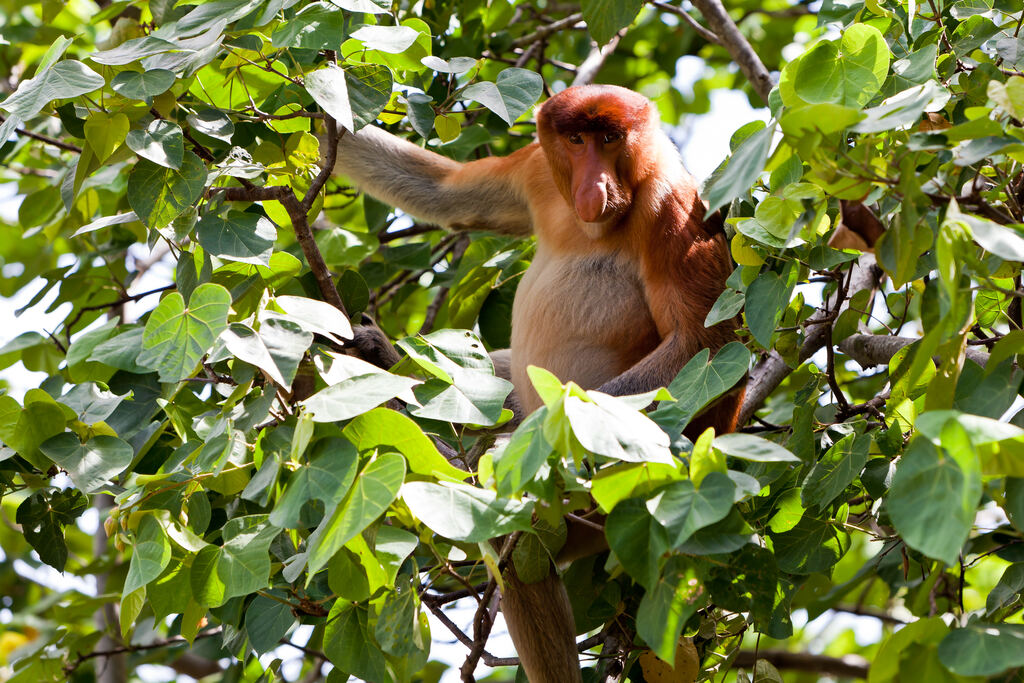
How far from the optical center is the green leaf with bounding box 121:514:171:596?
146cm

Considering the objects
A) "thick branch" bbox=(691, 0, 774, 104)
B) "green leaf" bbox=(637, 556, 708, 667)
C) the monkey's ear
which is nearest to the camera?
"green leaf" bbox=(637, 556, 708, 667)

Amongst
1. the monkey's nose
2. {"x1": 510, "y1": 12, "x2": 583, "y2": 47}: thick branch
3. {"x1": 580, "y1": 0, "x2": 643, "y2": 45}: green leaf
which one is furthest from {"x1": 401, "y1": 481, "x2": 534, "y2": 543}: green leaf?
{"x1": 510, "y1": 12, "x2": 583, "y2": 47}: thick branch

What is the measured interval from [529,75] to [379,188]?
1.07 metres

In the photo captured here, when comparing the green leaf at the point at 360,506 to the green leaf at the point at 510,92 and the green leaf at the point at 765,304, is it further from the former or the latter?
the green leaf at the point at 510,92

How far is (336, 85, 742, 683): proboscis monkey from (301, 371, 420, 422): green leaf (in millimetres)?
881

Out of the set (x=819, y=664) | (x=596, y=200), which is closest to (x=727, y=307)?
(x=596, y=200)

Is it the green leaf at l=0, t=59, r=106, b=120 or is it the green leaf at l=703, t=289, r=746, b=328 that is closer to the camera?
the green leaf at l=0, t=59, r=106, b=120

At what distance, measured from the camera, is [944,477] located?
3.66ft

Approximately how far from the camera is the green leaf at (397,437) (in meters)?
1.46

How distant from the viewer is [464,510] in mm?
1397

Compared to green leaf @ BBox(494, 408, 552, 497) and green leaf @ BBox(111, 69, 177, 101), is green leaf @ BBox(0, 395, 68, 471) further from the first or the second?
green leaf @ BBox(494, 408, 552, 497)

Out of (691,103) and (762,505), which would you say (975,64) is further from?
(691,103)

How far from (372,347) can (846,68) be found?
1.55 metres

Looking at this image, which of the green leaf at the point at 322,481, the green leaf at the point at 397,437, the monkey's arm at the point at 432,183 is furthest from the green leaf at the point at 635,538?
the monkey's arm at the point at 432,183
